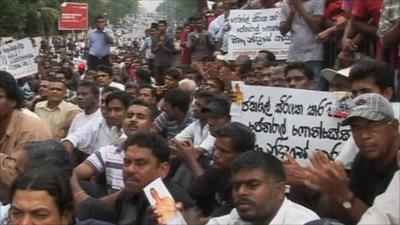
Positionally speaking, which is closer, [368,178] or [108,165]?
[368,178]

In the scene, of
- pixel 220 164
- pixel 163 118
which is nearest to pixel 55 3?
pixel 163 118

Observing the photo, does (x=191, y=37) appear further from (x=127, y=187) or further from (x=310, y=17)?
(x=127, y=187)

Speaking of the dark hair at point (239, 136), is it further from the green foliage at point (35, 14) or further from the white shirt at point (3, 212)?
the green foliage at point (35, 14)

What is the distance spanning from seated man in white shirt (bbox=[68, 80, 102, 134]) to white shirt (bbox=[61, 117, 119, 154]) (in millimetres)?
662

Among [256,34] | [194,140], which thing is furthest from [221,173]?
[256,34]

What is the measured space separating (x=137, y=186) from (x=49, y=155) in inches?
22.6

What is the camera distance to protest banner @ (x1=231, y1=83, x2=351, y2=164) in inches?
218

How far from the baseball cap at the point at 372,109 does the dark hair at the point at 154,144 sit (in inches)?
53.2

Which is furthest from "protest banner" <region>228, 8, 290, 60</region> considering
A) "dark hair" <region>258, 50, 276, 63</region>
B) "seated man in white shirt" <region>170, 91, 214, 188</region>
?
"seated man in white shirt" <region>170, 91, 214, 188</region>

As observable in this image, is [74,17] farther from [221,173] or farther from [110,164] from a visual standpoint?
[221,173]

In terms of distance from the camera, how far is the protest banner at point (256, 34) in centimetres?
900

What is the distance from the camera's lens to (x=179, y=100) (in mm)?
8039

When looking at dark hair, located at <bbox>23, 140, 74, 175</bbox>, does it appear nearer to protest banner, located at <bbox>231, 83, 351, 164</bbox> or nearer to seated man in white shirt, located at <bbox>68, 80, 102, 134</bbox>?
protest banner, located at <bbox>231, 83, 351, 164</bbox>

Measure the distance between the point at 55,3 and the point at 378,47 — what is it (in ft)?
124
